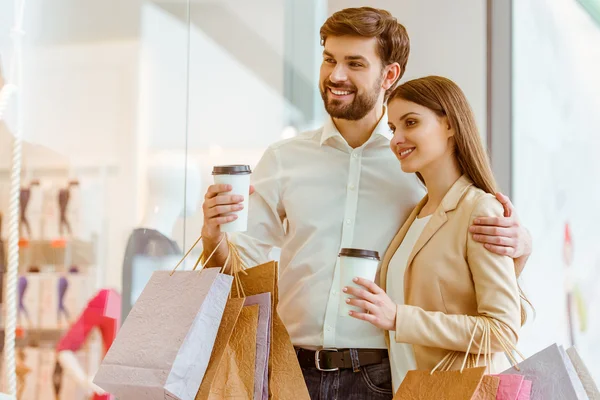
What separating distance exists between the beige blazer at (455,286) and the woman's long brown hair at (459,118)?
3 cm

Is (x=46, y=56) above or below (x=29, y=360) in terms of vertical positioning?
Result: above

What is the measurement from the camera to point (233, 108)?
2.43 m

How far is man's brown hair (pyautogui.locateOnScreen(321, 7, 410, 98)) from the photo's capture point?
178cm

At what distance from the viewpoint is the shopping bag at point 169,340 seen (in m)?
1.23

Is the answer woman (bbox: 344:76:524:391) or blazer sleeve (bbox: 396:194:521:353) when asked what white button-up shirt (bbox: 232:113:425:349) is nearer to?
woman (bbox: 344:76:524:391)

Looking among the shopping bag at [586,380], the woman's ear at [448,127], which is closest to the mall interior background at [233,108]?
the shopping bag at [586,380]

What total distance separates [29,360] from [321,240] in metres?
0.71

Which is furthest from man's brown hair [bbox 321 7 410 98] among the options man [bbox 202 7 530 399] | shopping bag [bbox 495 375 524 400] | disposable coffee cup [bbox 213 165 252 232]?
shopping bag [bbox 495 375 524 400]

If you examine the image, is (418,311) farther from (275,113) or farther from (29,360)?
(275,113)

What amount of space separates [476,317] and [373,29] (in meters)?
0.78

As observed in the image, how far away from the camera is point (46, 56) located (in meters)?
1.68

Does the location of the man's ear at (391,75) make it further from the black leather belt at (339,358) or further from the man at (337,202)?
the black leather belt at (339,358)

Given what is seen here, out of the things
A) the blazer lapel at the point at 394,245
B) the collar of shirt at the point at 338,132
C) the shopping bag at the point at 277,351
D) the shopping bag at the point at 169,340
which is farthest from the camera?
the collar of shirt at the point at 338,132

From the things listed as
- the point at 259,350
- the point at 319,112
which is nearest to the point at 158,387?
the point at 259,350
